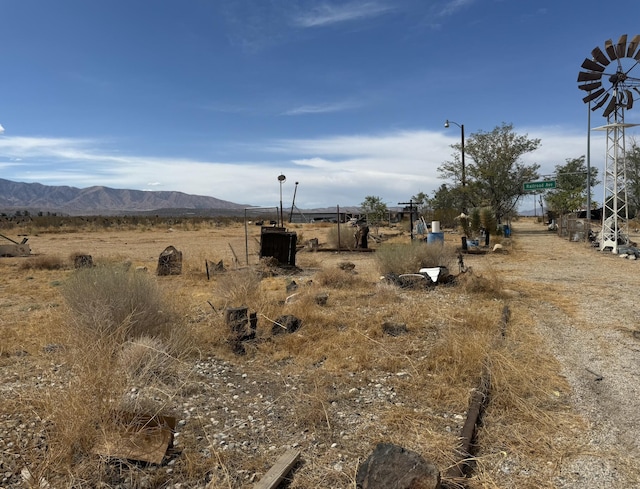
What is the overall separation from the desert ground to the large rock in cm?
29

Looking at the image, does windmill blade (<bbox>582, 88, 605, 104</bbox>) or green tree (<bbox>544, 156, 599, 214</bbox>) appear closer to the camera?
windmill blade (<bbox>582, 88, 605, 104</bbox>)

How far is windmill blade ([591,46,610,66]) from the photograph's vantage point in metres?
18.0

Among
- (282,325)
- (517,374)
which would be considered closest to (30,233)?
(282,325)

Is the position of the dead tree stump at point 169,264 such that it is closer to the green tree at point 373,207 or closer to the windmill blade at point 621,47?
the windmill blade at point 621,47

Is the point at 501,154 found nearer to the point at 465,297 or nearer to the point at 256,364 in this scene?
the point at 465,297


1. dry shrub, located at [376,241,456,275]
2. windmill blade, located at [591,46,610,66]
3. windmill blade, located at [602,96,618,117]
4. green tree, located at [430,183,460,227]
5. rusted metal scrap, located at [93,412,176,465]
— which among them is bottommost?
rusted metal scrap, located at [93,412,176,465]

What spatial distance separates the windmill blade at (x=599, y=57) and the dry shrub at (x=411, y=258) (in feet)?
35.0

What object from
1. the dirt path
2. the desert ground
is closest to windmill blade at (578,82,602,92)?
the dirt path

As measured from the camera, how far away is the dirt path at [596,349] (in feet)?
12.6

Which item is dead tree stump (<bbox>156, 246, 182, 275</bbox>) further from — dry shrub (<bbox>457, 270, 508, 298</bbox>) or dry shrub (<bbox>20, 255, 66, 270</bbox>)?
dry shrub (<bbox>457, 270, 508, 298</bbox>)

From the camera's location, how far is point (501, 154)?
37.1 meters

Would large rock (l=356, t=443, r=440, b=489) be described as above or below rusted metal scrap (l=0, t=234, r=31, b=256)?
below

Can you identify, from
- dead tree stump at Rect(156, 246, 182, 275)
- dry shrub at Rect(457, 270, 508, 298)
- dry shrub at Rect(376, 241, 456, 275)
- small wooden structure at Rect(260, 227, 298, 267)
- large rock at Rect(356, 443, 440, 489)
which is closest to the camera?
large rock at Rect(356, 443, 440, 489)

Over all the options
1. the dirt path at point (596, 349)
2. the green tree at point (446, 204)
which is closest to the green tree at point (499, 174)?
the green tree at point (446, 204)
